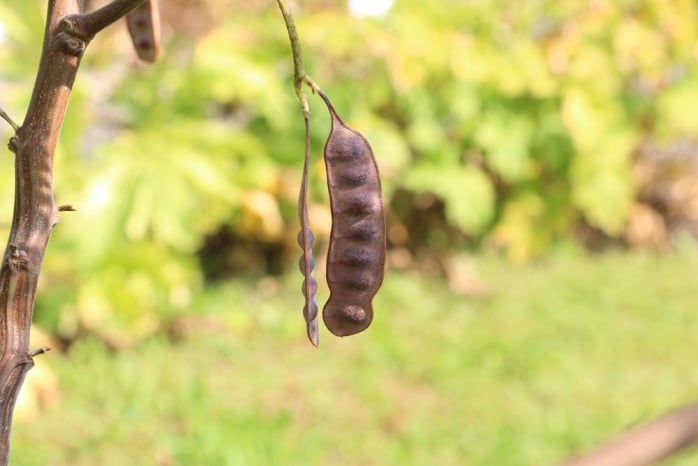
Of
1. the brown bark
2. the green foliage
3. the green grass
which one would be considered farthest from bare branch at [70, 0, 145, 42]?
the green foliage

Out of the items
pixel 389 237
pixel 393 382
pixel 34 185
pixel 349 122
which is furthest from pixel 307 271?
pixel 389 237

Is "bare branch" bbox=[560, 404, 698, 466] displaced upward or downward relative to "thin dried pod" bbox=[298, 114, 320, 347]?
downward

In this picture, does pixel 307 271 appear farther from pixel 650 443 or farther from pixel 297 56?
pixel 650 443

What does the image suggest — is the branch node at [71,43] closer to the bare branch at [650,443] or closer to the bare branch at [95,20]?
the bare branch at [95,20]

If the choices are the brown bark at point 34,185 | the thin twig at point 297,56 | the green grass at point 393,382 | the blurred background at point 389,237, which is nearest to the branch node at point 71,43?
the brown bark at point 34,185

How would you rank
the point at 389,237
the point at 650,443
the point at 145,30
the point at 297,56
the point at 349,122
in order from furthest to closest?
1. the point at 389,237
2. the point at 349,122
3. the point at 650,443
4. the point at 145,30
5. the point at 297,56

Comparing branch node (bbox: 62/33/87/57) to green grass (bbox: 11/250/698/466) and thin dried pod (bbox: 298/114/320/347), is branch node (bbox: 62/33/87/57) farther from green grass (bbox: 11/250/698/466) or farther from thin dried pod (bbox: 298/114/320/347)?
green grass (bbox: 11/250/698/466)
